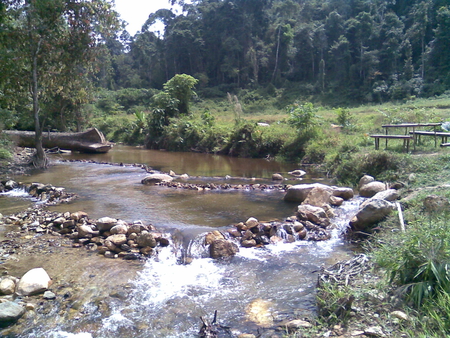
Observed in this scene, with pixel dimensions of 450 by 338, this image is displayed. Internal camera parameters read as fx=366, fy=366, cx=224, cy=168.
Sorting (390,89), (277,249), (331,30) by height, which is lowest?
(277,249)

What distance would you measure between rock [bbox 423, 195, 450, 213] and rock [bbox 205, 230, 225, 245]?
13.1 ft

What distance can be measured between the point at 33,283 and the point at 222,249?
3.40m

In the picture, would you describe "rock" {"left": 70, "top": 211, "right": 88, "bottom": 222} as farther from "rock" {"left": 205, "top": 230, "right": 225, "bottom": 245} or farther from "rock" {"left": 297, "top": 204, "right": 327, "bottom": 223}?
"rock" {"left": 297, "top": 204, "right": 327, "bottom": 223}

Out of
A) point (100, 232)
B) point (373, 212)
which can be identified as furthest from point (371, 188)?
point (100, 232)

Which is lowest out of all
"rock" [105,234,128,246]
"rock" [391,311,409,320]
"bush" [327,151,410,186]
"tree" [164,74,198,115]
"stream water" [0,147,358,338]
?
"stream water" [0,147,358,338]

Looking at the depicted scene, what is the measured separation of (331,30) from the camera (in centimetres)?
4978

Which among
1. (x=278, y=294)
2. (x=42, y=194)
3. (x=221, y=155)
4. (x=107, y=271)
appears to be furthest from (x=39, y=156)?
(x=278, y=294)

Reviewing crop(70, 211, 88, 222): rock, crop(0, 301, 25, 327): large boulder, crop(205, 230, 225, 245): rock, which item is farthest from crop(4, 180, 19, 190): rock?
crop(0, 301, 25, 327): large boulder

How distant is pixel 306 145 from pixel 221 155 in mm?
6158

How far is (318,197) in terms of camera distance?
10.1 m

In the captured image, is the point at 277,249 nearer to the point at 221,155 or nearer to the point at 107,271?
the point at 107,271

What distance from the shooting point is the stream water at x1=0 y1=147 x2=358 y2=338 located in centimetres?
500

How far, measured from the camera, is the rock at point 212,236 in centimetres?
769

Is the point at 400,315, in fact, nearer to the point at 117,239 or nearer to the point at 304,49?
the point at 117,239
